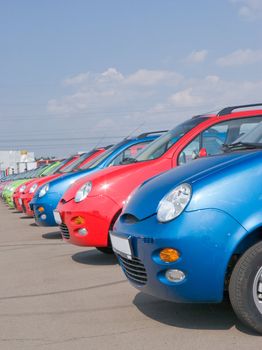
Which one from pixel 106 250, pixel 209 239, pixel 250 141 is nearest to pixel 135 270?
pixel 209 239

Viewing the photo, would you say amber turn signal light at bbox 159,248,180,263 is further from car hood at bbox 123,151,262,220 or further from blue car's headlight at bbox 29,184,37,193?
blue car's headlight at bbox 29,184,37,193

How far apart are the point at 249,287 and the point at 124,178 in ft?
10.2

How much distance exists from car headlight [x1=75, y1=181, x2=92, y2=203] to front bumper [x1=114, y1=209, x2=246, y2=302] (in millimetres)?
2873

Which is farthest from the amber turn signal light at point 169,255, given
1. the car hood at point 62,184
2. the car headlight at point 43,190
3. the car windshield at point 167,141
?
the car headlight at point 43,190

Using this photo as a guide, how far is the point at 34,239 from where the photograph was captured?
9844 mm

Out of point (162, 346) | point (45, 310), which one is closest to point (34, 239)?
point (45, 310)

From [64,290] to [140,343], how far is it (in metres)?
1.88

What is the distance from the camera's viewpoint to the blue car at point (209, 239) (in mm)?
3553

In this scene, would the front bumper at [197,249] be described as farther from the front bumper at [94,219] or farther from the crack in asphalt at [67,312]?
the front bumper at [94,219]

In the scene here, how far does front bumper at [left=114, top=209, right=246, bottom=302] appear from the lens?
356cm

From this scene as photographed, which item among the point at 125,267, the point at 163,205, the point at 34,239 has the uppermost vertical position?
the point at 163,205

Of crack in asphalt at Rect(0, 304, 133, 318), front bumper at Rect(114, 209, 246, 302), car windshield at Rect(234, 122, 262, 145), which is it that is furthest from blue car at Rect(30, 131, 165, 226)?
front bumper at Rect(114, 209, 246, 302)

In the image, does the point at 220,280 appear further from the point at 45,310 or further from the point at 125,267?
the point at 45,310

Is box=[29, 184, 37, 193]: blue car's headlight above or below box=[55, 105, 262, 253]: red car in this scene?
below
